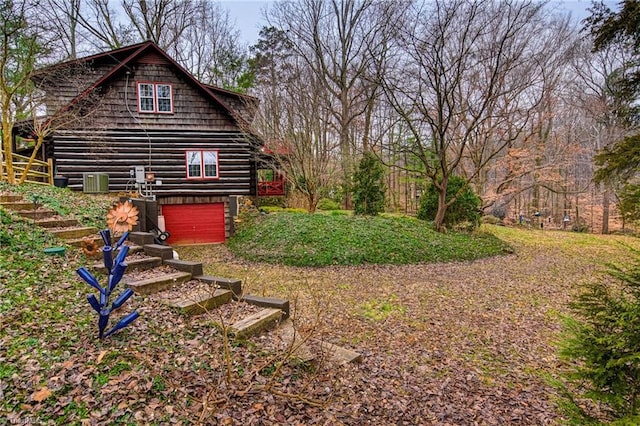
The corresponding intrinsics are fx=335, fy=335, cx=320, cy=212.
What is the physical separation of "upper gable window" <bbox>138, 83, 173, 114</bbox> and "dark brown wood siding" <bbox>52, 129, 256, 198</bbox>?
84 cm

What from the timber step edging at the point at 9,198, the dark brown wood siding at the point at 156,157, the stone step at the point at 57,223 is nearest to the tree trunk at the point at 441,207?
the dark brown wood siding at the point at 156,157

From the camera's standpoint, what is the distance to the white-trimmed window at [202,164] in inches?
524

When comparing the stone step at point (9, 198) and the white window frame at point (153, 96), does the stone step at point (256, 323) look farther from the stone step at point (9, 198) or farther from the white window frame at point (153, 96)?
the white window frame at point (153, 96)

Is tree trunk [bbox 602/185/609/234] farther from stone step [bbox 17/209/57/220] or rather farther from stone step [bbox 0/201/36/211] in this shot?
stone step [bbox 0/201/36/211]

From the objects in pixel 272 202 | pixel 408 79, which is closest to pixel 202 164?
pixel 272 202

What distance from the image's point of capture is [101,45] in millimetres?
18906

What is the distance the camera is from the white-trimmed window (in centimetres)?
1330

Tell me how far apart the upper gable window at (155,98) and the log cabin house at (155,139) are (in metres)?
0.03

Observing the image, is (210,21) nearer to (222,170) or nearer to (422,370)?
(222,170)

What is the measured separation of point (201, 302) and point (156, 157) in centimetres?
1064

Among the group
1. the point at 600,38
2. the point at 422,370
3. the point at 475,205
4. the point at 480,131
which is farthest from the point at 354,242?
the point at 480,131

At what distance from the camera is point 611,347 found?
6.44ft

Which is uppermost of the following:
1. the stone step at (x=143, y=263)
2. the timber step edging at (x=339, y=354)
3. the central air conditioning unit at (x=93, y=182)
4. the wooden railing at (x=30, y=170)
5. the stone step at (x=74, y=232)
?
the wooden railing at (x=30, y=170)

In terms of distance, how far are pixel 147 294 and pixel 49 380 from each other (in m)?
1.92
